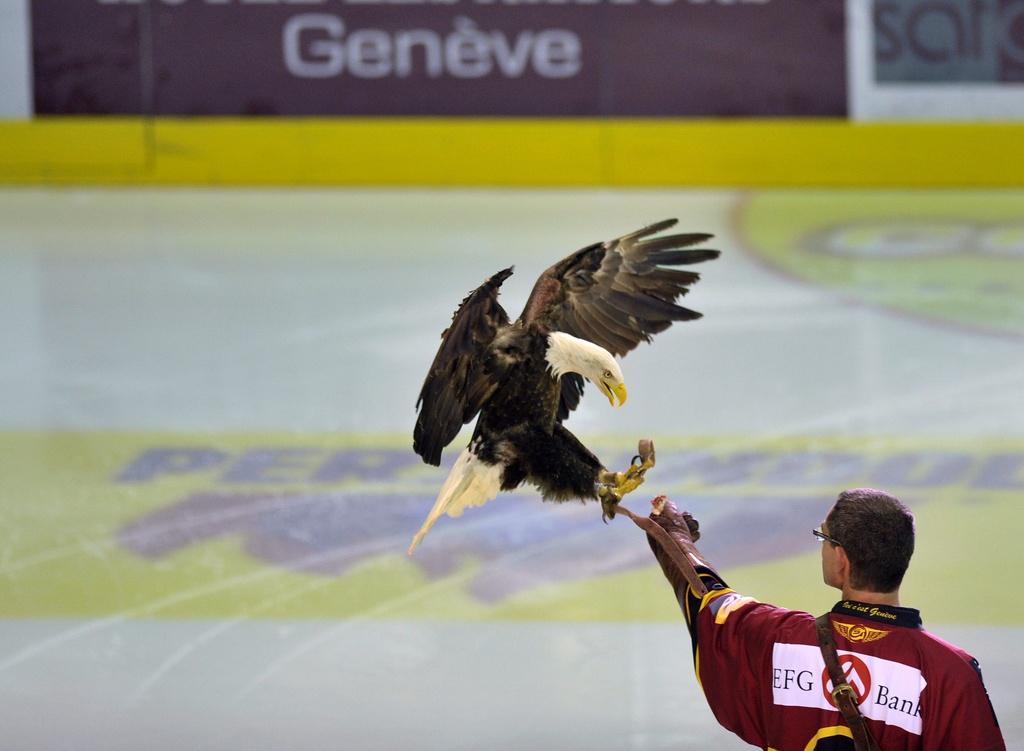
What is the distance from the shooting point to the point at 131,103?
8.88 meters

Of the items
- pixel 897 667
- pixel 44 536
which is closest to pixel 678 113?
pixel 44 536

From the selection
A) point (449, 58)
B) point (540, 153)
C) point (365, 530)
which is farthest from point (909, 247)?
point (365, 530)

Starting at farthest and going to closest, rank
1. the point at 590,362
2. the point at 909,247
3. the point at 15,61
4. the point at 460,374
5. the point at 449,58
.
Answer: the point at 449,58 → the point at 15,61 → the point at 909,247 → the point at 460,374 → the point at 590,362

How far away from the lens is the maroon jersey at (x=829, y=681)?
2.26 m

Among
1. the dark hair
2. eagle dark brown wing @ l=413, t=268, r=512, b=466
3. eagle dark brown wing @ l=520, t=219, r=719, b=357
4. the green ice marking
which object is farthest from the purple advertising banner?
the dark hair

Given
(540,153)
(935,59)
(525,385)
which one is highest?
(935,59)

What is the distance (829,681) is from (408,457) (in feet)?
11.1

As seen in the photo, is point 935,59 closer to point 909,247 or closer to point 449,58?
point 909,247

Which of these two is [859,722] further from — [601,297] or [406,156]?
[406,156]

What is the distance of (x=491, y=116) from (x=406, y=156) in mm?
561

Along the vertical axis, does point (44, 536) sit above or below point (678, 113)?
below

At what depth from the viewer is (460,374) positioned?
2.85 meters

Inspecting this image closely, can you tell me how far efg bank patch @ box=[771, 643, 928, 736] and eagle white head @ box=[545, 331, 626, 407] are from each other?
0.55 metres

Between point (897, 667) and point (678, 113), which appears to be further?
point (678, 113)
